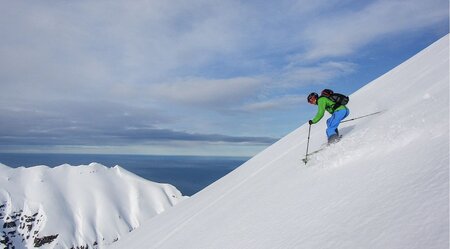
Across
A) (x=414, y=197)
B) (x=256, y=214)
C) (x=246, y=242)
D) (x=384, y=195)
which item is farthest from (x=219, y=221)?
(x=414, y=197)

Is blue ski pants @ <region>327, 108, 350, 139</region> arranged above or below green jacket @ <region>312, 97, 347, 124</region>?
below

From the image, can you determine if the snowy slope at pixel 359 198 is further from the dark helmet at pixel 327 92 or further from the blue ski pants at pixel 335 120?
the dark helmet at pixel 327 92

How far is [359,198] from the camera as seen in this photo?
554 centimetres

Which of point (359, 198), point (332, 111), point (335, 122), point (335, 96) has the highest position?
point (335, 96)

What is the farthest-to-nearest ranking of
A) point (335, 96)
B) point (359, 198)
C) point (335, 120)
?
point (335, 96) < point (335, 120) < point (359, 198)

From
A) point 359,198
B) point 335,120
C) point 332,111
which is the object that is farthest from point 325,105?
point 359,198

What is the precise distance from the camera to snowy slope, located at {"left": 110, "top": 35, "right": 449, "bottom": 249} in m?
4.14

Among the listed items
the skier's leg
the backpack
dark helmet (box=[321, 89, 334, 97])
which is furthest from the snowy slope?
dark helmet (box=[321, 89, 334, 97])

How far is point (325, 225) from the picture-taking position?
5438mm

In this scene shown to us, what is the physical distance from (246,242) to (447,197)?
4125mm

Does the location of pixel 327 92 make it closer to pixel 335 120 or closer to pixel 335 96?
pixel 335 96

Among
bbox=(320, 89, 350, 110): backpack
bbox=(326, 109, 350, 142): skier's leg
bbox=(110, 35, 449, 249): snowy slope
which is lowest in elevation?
bbox=(110, 35, 449, 249): snowy slope

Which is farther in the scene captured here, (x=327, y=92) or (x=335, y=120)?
(x=327, y=92)

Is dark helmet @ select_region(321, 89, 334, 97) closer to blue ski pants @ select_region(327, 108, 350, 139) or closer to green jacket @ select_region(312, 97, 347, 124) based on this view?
green jacket @ select_region(312, 97, 347, 124)
